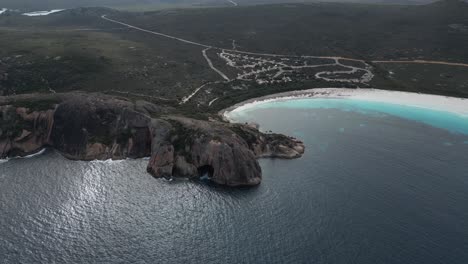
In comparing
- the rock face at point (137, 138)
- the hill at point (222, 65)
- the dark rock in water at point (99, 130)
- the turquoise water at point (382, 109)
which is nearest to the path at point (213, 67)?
the hill at point (222, 65)

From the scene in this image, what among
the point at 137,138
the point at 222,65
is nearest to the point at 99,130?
the point at 137,138

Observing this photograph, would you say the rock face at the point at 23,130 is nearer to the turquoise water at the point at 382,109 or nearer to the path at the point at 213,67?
the turquoise water at the point at 382,109

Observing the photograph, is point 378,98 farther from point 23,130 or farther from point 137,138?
point 23,130

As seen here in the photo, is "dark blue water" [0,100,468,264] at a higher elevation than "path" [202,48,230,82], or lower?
lower

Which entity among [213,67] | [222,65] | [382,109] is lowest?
[382,109]

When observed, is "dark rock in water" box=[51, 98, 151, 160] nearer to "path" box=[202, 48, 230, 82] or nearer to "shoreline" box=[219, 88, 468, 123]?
"shoreline" box=[219, 88, 468, 123]

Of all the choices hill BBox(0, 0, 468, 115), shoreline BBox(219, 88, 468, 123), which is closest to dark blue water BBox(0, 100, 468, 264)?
hill BBox(0, 0, 468, 115)
